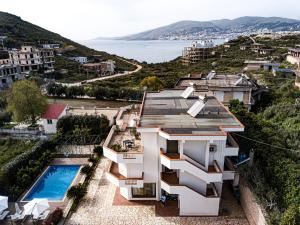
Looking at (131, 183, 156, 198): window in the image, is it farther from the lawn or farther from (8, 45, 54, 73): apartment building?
(8, 45, 54, 73): apartment building

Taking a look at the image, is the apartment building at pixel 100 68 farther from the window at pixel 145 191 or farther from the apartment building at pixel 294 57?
the window at pixel 145 191

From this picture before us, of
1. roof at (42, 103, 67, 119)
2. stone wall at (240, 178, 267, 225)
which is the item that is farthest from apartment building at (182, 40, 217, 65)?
stone wall at (240, 178, 267, 225)

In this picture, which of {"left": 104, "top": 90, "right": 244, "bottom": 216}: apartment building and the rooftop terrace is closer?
{"left": 104, "top": 90, "right": 244, "bottom": 216}: apartment building

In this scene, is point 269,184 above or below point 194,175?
below

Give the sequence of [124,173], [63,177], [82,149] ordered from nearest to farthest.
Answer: [124,173]
[63,177]
[82,149]

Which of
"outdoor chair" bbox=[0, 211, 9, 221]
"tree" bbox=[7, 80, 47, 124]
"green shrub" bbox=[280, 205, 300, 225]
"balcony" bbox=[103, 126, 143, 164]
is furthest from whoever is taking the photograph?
"tree" bbox=[7, 80, 47, 124]

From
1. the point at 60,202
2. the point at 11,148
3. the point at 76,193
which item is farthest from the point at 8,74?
the point at 76,193

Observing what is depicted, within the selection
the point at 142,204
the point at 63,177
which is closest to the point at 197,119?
the point at 142,204

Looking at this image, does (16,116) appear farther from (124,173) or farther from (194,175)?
(194,175)
